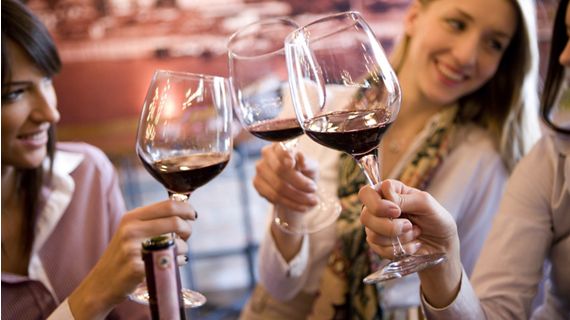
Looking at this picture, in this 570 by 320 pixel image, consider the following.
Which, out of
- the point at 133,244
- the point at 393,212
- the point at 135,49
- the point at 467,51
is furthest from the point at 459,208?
the point at 135,49

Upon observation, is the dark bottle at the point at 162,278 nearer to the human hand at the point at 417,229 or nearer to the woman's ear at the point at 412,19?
the human hand at the point at 417,229

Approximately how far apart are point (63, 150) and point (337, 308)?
0.80 metres

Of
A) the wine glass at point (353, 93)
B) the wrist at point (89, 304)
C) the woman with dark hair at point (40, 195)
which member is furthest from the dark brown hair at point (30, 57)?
the wine glass at point (353, 93)

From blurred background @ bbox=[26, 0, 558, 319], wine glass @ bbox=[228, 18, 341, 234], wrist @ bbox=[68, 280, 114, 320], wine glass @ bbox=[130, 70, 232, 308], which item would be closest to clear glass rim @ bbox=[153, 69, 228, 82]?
wine glass @ bbox=[130, 70, 232, 308]

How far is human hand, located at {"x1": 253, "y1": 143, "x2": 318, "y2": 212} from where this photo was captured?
1104 mm

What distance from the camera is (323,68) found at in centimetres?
85

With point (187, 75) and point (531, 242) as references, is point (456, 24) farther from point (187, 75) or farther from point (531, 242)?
point (187, 75)

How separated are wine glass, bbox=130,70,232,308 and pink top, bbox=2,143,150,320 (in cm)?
40

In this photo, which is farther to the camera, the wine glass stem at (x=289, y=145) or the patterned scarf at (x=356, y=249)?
the patterned scarf at (x=356, y=249)

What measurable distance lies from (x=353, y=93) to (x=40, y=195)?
0.79 metres

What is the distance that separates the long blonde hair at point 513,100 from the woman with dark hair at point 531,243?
18cm

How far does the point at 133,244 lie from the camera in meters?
0.83

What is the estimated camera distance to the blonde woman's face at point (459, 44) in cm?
135

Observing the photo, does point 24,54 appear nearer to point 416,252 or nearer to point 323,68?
point 323,68
